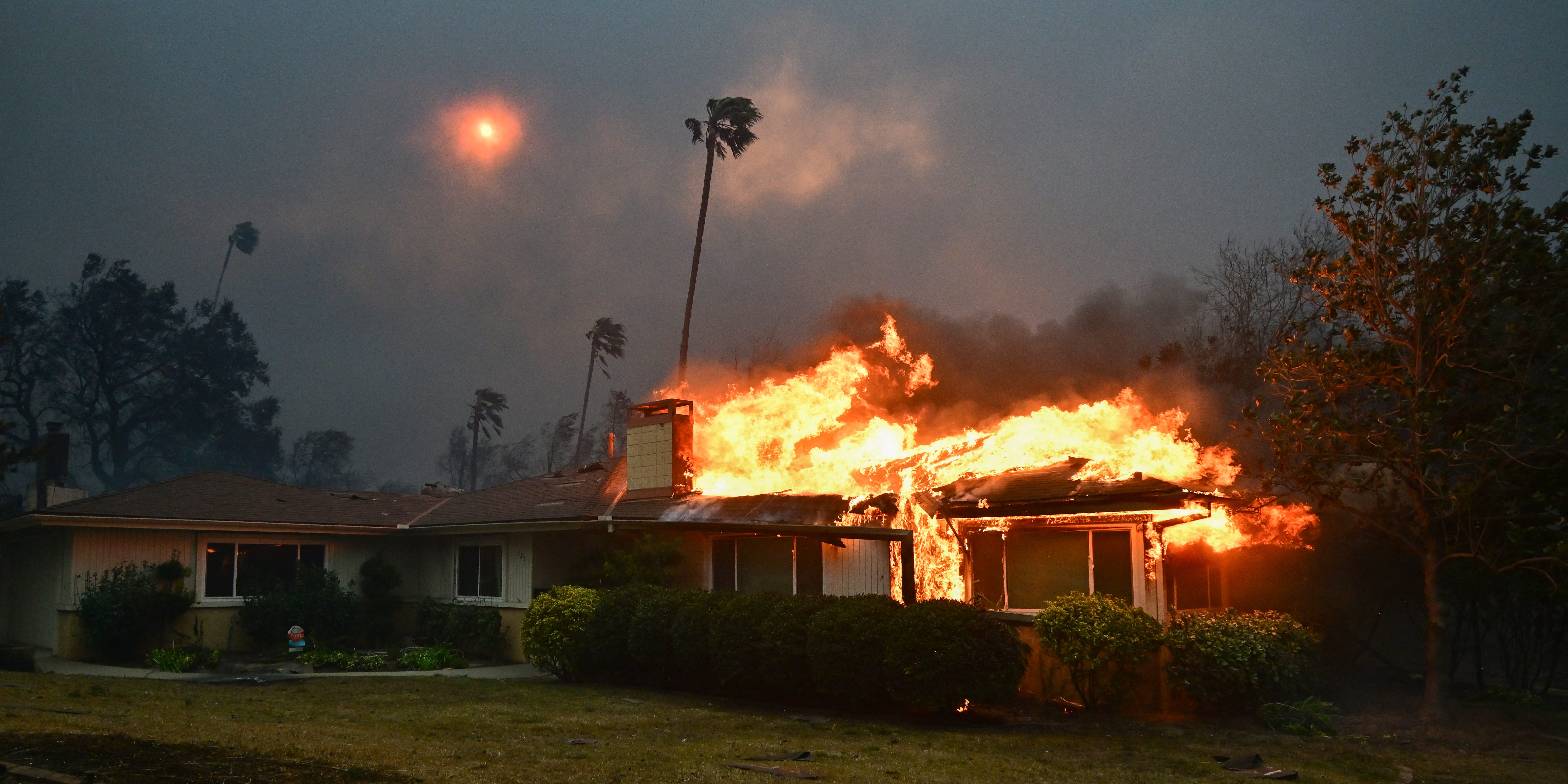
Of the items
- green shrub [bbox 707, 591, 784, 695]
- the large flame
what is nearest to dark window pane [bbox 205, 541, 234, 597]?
the large flame

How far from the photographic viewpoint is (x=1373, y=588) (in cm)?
1750

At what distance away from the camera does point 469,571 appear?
22.1 m

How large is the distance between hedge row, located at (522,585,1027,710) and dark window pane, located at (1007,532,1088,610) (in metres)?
2.12

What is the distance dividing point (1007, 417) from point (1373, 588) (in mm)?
6935

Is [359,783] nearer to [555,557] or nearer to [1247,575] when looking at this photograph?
[555,557]

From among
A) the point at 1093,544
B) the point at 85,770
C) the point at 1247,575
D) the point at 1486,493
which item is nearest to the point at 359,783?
the point at 85,770

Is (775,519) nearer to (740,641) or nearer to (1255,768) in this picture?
(740,641)

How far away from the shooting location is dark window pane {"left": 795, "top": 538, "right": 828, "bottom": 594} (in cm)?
1711

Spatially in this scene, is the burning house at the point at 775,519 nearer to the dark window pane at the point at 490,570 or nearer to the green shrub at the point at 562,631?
the dark window pane at the point at 490,570

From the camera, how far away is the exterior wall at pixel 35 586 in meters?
19.5

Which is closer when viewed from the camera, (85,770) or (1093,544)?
(85,770)

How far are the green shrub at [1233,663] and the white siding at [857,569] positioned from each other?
4.59m

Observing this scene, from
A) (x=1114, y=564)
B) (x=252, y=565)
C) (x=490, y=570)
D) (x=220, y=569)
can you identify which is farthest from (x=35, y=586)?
(x=1114, y=564)

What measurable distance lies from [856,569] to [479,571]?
9.34 m
